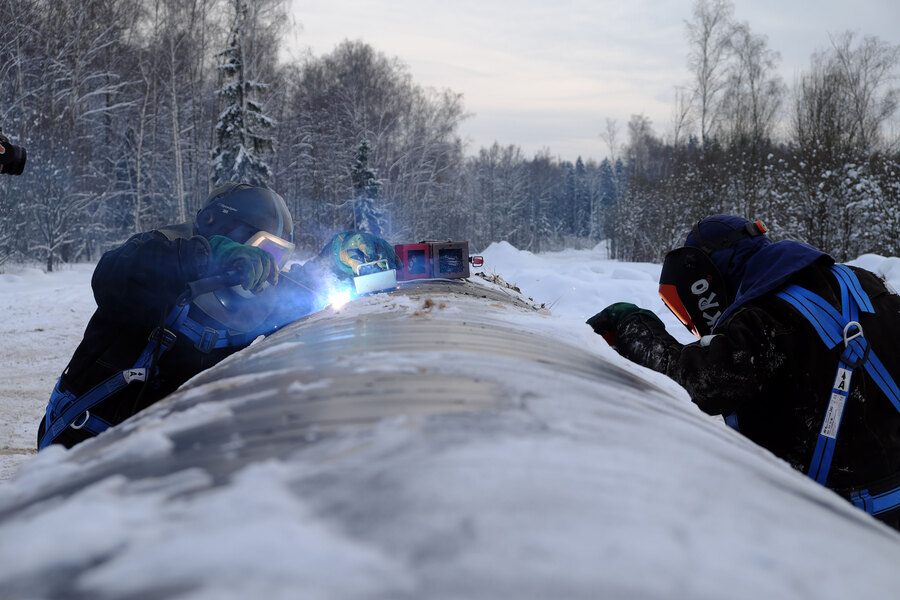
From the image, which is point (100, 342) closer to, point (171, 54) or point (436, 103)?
point (171, 54)

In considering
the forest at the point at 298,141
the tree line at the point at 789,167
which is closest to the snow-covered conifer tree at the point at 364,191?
the forest at the point at 298,141

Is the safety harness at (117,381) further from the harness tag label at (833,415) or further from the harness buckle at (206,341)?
the harness tag label at (833,415)

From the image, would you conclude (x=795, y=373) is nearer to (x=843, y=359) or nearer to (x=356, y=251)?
(x=843, y=359)

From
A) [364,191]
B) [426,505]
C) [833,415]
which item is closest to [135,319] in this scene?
[426,505]

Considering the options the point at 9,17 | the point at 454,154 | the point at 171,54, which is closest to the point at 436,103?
the point at 454,154

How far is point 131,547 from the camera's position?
0.51 m

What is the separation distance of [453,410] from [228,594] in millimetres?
333

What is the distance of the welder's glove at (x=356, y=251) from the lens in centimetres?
260

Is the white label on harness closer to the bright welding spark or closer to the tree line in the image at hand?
the bright welding spark

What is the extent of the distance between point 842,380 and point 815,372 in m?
0.08

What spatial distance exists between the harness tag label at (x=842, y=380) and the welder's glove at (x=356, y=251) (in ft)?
5.62

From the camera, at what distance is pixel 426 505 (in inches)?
21.0

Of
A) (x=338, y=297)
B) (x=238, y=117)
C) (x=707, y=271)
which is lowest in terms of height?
(x=338, y=297)

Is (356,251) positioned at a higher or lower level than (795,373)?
higher
